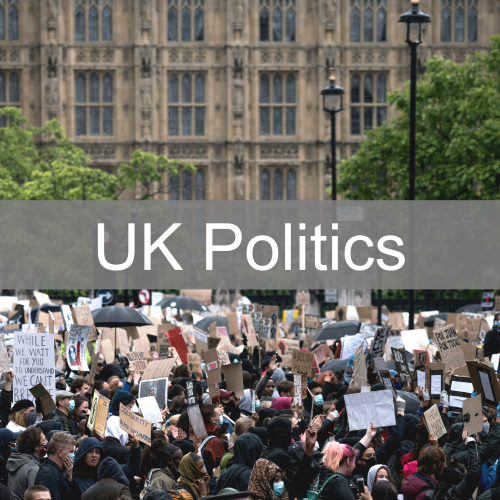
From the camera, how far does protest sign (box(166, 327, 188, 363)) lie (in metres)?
13.8

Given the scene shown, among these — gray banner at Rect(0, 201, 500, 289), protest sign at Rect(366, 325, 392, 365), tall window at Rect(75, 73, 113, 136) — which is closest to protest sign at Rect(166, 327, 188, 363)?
protest sign at Rect(366, 325, 392, 365)

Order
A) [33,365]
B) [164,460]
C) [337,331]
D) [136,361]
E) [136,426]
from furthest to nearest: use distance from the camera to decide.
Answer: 1. [337,331]
2. [136,361]
3. [33,365]
4. [136,426]
5. [164,460]

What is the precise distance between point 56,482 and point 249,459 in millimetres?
1268

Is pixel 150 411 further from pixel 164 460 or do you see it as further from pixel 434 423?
pixel 434 423

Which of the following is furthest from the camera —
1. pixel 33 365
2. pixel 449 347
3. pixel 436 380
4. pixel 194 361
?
pixel 194 361

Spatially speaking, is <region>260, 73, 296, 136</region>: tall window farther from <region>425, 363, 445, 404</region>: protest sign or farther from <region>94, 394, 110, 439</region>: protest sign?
<region>94, 394, 110, 439</region>: protest sign

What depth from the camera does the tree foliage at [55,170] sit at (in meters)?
39.3

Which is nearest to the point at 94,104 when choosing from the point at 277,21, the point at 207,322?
the point at 277,21

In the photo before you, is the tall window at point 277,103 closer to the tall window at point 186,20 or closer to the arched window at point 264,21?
the arched window at point 264,21

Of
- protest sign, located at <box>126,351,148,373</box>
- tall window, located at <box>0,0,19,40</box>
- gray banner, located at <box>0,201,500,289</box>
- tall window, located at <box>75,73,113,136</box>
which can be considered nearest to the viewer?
protest sign, located at <box>126,351,148,373</box>

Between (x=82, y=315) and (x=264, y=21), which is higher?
(x=264, y=21)

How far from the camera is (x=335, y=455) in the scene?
20.5 ft

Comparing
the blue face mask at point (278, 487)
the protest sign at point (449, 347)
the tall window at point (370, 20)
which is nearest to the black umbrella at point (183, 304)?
the protest sign at point (449, 347)

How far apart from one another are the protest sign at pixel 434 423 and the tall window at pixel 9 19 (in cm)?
4743
